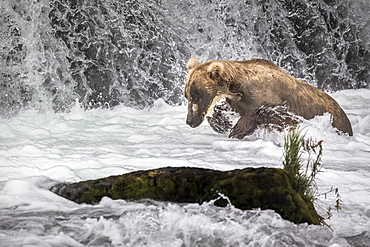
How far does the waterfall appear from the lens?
866 centimetres

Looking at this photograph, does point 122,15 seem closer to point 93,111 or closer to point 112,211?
point 93,111

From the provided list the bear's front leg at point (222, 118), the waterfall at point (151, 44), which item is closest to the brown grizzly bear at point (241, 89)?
the bear's front leg at point (222, 118)

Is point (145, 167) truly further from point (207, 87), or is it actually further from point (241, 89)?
point (241, 89)

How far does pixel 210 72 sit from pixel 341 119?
1.72m

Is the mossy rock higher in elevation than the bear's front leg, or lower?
lower

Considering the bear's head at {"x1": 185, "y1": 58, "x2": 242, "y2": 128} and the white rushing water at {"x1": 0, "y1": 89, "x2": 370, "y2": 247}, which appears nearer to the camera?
the white rushing water at {"x1": 0, "y1": 89, "x2": 370, "y2": 247}

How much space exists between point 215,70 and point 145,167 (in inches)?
48.5

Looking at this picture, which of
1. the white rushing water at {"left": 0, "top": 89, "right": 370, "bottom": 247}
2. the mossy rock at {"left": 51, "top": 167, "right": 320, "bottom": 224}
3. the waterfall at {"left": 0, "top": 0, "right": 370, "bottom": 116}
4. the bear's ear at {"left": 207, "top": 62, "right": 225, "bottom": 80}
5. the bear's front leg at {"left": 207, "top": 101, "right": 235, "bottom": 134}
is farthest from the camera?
the waterfall at {"left": 0, "top": 0, "right": 370, "bottom": 116}

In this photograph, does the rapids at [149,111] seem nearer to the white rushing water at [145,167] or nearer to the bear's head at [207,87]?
the white rushing water at [145,167]

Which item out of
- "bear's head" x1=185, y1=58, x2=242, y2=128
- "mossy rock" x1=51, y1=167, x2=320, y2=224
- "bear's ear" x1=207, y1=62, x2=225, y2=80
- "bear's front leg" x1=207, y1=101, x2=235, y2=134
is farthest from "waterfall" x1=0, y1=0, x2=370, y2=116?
"mossy rock" x1=51, y1=167, x2=320, y2=224

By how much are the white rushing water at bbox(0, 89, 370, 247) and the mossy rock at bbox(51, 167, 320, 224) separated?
0.22ft

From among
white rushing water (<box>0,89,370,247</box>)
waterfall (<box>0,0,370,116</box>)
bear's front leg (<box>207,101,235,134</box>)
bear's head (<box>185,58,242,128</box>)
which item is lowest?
white rushing water (<box>0,89,370,247</box>)

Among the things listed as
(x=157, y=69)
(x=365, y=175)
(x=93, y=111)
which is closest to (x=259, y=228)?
(x=365, y=175)

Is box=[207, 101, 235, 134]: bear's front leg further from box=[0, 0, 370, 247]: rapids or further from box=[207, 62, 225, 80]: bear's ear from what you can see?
box=[207, 62, 225, 80]: bear's ear
